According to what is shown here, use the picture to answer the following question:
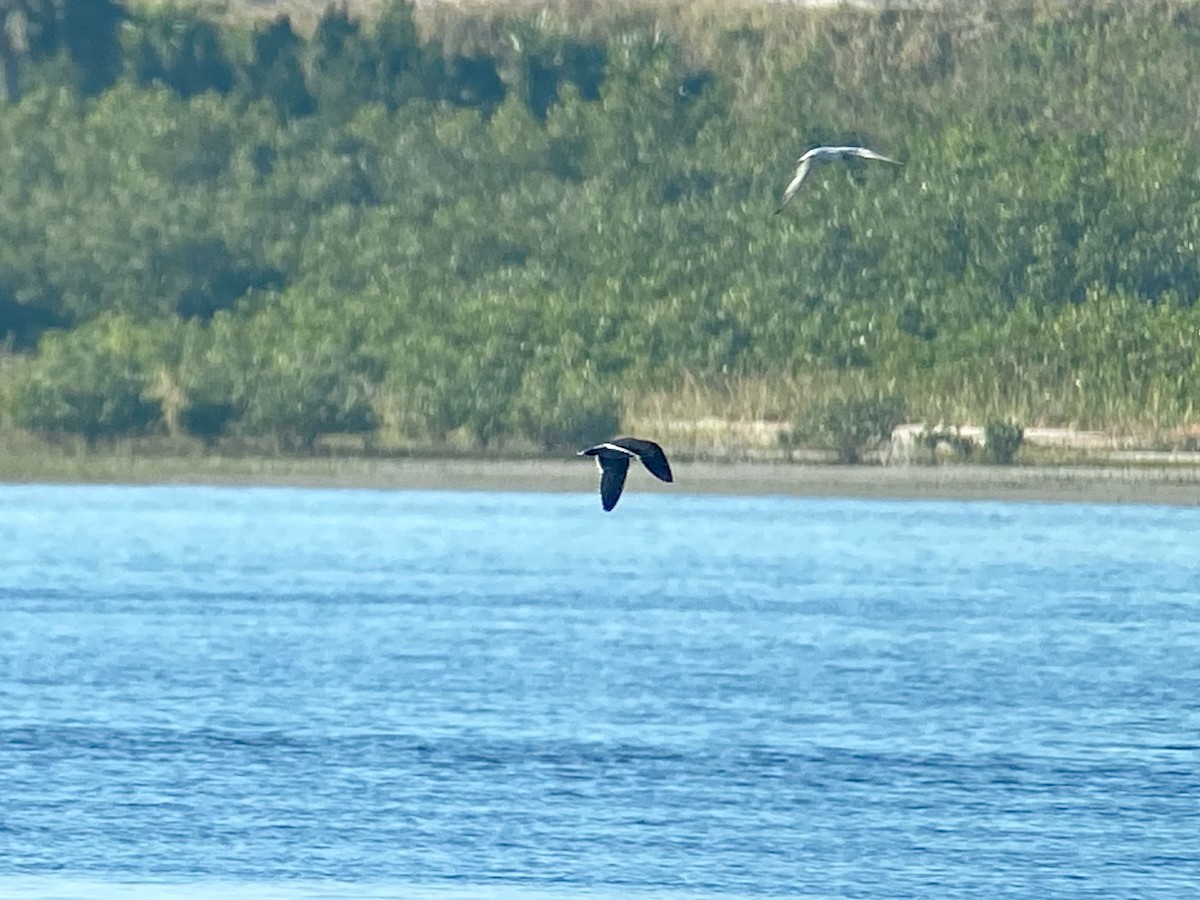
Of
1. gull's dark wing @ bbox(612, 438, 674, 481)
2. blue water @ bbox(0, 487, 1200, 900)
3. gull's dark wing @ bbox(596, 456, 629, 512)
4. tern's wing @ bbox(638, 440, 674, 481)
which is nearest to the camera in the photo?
gull's dark wing @ bbox(612, 438, 674, 481)

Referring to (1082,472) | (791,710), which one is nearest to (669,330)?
(1082,472)

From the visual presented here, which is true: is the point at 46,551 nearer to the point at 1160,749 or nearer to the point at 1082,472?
the point at 1082,472

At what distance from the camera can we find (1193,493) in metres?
96.5

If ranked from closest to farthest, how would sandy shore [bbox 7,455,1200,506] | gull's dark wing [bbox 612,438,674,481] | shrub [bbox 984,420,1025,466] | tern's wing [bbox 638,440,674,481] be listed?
gull's dark wing [bbox 612,438,674,481] → tern's wing [bbox 638,440,674,481] → sandy shore [bbox 7,455,1200,506] → shrub [bbox 984,420,1025,466]

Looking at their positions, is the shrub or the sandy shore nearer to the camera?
the sandy shore

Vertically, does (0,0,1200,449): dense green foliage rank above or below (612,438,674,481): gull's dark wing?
above

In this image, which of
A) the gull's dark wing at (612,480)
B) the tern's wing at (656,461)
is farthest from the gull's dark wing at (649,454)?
the gull's dark wing at (612,480)

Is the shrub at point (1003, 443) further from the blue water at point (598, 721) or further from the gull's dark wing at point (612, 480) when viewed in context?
the gull's dark wing at point (612, 480)

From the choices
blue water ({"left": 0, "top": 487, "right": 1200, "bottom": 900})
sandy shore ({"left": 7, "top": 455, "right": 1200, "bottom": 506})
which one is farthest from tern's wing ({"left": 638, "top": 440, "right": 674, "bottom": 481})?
sandy shore ({"left": 7, "top": 455, "right": 1200, "bottom": 506})

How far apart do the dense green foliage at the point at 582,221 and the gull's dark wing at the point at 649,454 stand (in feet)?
242

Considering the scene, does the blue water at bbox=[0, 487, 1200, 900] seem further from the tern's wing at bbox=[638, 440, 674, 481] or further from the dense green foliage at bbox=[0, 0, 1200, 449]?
the dense green foliage at bbox=[0, 0, 1200, 449]

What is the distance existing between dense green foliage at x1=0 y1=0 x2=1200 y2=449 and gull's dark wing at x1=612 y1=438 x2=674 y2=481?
7386cm

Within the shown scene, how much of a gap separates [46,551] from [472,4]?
6951cm

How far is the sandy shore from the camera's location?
9806 cm
